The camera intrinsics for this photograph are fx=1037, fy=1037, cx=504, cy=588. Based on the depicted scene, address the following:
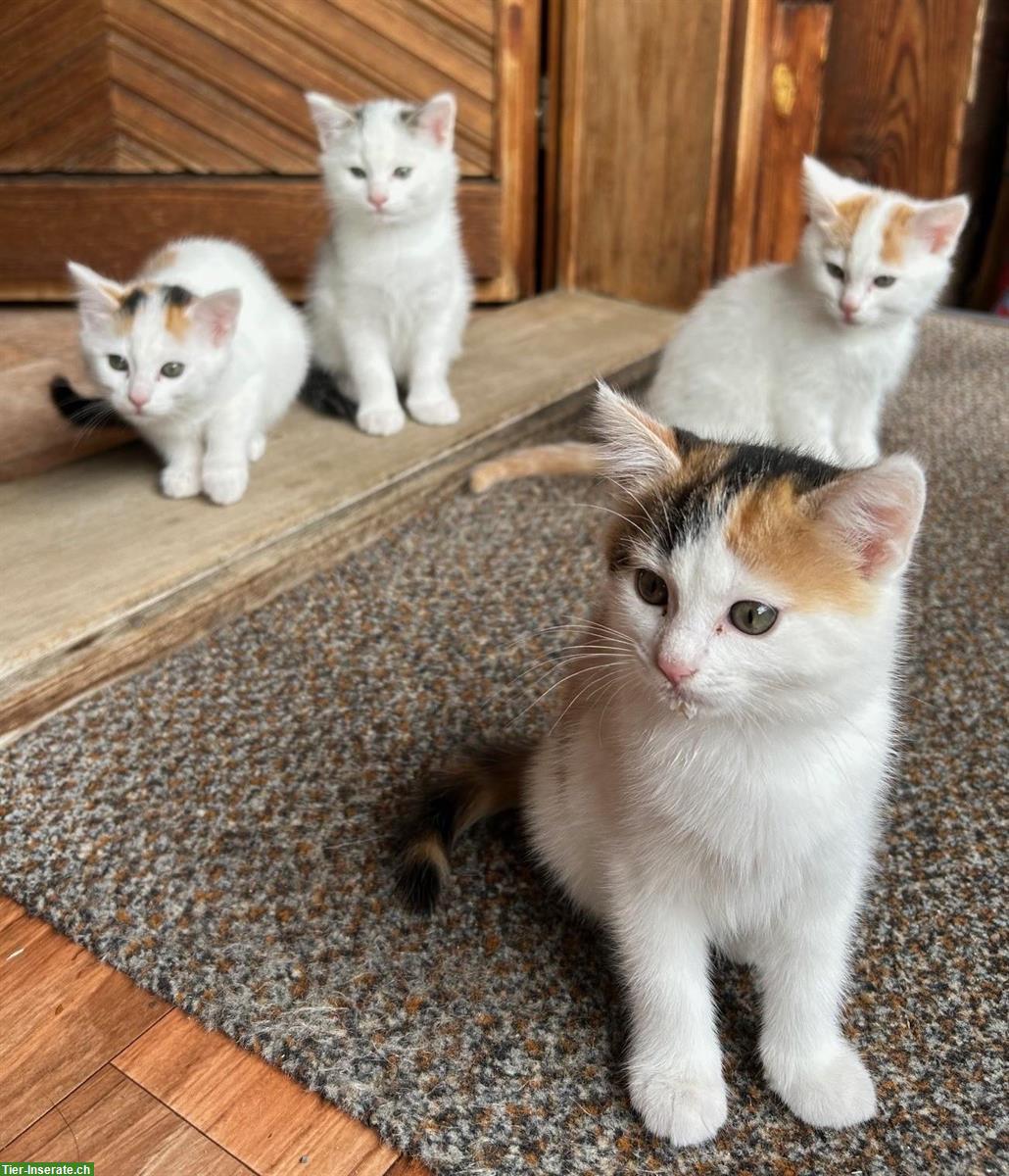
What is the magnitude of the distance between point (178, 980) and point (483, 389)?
4.65 ft

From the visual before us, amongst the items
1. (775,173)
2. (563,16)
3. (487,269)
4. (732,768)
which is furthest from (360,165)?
(732,768)

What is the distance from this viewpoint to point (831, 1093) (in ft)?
2.75

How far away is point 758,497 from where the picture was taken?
0.72 m

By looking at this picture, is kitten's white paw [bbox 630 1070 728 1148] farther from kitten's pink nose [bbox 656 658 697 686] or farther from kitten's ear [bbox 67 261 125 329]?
kitten's ear [bbox 67 261 125 329]

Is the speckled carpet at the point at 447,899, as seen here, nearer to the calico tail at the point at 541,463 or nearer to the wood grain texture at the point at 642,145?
the calico tail at the point at 541,463

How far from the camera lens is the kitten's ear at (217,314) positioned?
4.94 ft

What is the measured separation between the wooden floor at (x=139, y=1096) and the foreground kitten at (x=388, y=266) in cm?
118

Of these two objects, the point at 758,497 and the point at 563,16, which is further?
the point at 563,16

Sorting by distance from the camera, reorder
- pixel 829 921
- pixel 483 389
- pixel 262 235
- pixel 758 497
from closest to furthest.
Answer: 1. pixel 758 497
2. pixel 829 921
3. pixel 483 389
4. pixel 262 235

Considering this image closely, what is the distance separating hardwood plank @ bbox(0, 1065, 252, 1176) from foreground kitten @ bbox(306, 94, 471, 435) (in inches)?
49.9

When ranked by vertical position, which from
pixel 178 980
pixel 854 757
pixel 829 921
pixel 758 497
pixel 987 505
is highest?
pixel 758 497

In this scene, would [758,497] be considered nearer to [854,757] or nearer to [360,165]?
[854,757]

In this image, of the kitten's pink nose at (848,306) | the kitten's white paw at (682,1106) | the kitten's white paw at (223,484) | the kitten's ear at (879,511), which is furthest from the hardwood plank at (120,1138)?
the kitten's pink nose at (848,306)

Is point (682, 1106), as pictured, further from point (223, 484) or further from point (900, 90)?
point (900, 90)
